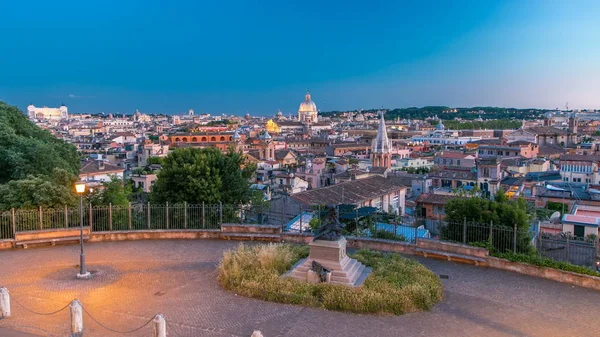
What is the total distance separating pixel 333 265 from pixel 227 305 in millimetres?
2874

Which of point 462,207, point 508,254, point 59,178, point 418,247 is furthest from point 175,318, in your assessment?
point 462,207

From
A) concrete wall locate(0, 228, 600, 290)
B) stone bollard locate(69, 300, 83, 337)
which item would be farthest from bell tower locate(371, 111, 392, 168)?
stone bollard locate(69, 300, 83, 337)

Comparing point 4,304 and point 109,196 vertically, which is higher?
point 109,196

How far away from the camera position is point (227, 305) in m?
11.6

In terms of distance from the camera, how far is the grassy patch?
11.3 m

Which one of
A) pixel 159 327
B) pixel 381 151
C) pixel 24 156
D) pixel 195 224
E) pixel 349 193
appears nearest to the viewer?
pixel 159 327

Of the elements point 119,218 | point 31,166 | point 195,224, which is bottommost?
point 195,224

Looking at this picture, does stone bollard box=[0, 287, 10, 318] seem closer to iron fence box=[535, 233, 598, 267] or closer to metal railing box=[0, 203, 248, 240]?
metal railing box=[0, 203, 248, 240]

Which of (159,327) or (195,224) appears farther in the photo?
(195,224)

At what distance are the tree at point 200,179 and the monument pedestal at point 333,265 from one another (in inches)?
358

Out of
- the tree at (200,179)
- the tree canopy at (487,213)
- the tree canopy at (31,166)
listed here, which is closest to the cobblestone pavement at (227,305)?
the tree canopy at (31,166)

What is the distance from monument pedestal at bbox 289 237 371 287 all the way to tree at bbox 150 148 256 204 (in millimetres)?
9102

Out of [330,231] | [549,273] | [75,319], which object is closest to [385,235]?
[549,273]

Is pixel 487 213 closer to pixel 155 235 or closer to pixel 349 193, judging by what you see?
pixel 349 193
